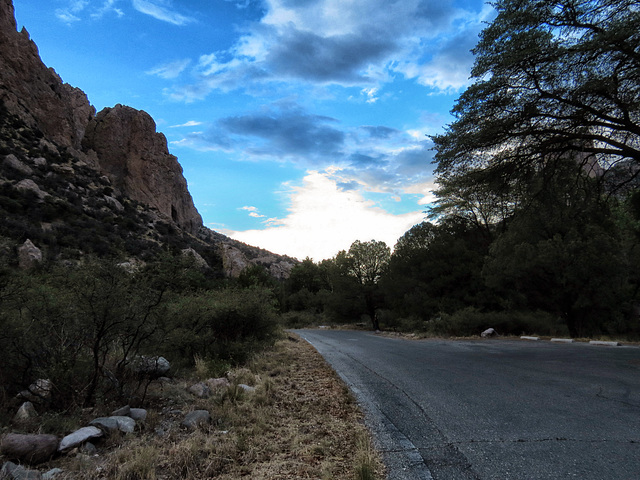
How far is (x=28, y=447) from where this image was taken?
3234mm

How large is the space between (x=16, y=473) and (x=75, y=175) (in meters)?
47.5

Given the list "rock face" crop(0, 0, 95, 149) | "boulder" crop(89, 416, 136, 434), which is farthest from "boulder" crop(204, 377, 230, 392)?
"rock face" crop(0, 0, 95, 149)

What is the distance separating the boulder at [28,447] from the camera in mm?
3148

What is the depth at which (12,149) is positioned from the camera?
33781mm

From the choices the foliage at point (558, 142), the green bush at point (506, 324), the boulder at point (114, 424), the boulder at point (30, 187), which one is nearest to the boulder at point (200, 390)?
the boulder at point (114, 424)

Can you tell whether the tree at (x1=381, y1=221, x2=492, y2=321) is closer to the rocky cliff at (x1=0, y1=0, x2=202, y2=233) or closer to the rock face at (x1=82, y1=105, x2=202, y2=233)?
the rocky cliff at (x1=0, y1=0, x2=202, y2=233)

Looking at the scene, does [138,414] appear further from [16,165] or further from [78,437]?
[16,165]

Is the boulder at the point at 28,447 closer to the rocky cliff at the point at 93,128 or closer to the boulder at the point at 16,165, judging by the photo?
the boulder at the point at 16,165

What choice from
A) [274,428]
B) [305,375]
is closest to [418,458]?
[274,428]

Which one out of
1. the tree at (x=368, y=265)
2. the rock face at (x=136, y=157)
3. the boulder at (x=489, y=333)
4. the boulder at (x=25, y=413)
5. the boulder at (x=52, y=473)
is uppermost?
the rock face at (x=136, y=157)

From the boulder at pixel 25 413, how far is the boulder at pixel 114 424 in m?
0.81

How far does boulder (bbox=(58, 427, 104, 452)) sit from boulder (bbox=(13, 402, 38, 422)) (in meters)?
0.84

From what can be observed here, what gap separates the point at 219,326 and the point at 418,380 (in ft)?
20.6

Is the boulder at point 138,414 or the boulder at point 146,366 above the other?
the boulder at point 146,366
